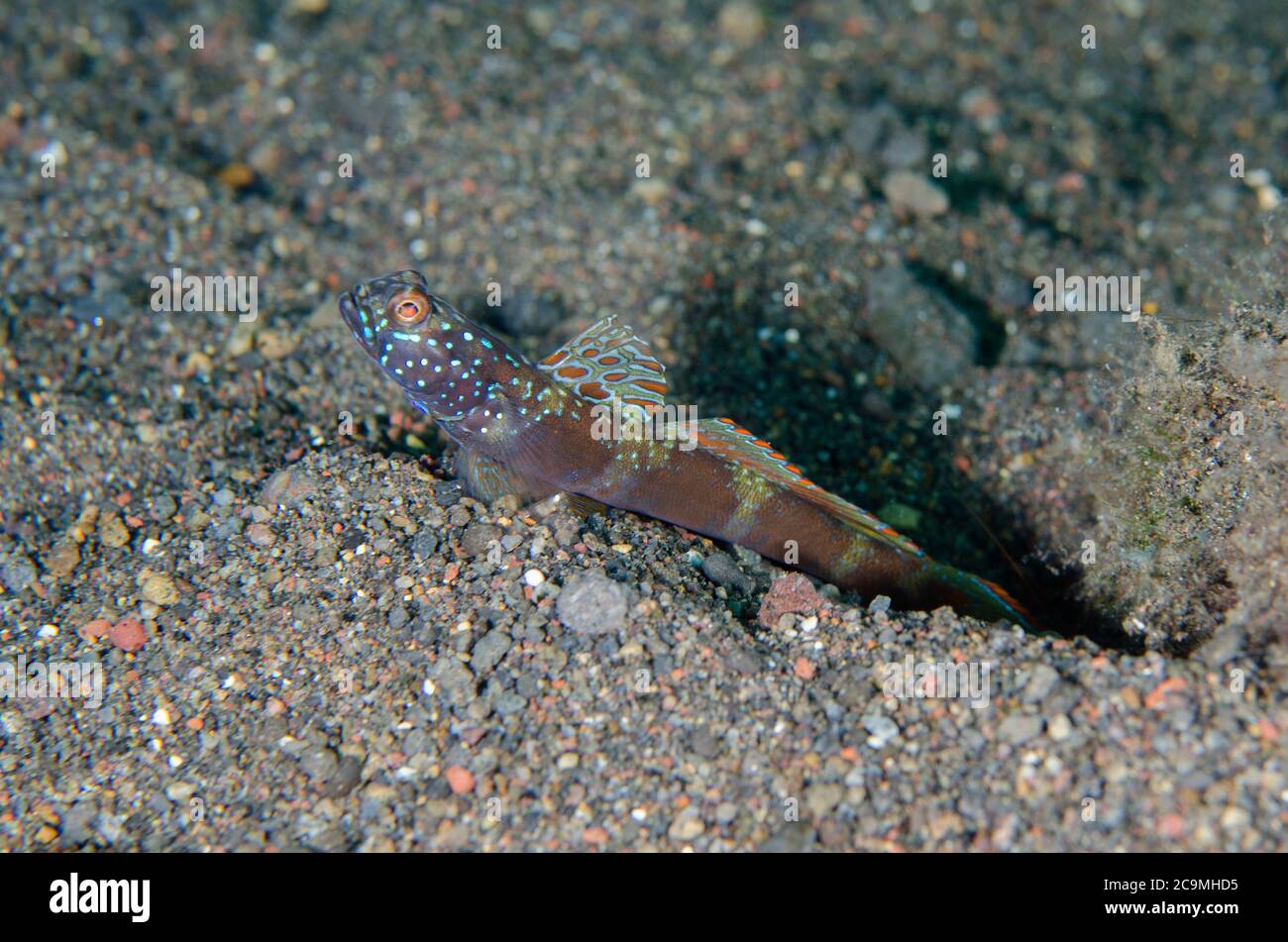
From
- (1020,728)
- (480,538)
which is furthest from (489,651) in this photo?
(1020,728)

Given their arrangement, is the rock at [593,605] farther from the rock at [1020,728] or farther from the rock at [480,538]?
the rock at [1020,728]

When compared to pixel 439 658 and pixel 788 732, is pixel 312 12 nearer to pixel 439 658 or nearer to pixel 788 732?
pixel 439 658

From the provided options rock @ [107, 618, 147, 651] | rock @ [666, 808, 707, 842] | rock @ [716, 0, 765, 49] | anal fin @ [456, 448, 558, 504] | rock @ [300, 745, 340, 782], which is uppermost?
rock @ [716, 0, 765, 49]

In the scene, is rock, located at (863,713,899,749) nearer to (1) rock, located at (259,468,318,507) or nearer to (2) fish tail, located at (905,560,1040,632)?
(2) fish tail, located at (905,560,1040,632)

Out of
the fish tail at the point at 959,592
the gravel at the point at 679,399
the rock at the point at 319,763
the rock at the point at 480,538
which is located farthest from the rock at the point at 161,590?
the fish tail at the point at 959,592

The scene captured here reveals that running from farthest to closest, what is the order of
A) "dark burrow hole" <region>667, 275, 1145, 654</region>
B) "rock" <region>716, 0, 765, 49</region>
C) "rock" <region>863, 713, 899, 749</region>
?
"rock" <region>716, 0, 765, 49</region>
"dark burrow hole" <region>667, 275, 1145, 654</region>
"rock" <region>863, 713, 899, 749</region>

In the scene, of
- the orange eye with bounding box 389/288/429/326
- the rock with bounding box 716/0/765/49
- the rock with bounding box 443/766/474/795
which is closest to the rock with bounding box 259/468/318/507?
the orange eye with bounding box 389/288/429/326
